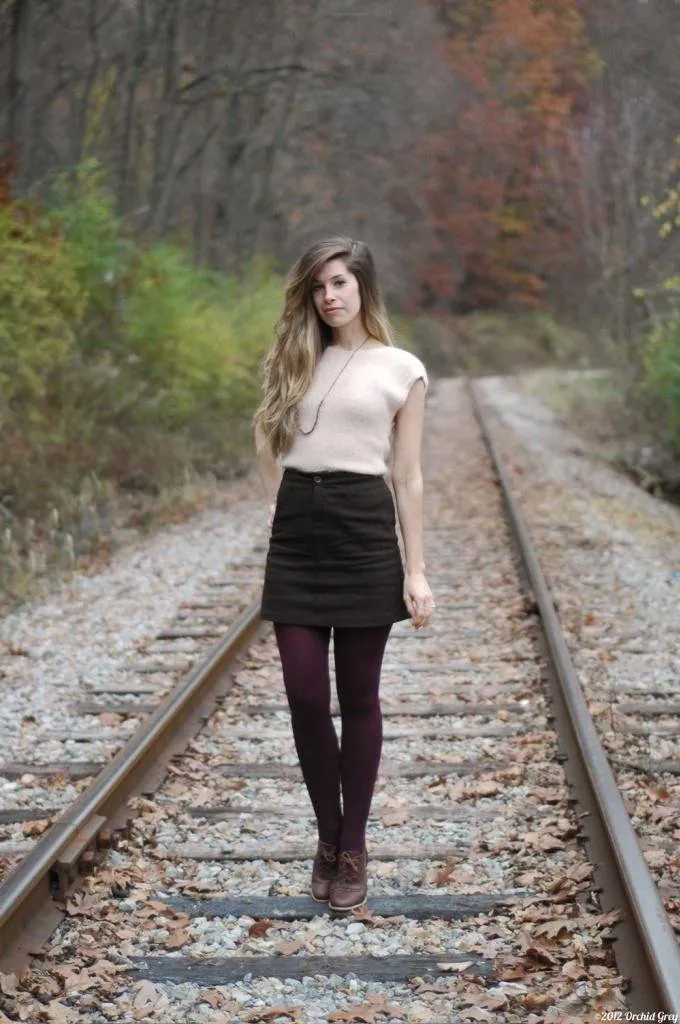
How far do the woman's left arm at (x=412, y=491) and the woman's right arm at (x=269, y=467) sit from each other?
406 mm

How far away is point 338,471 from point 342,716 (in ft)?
2.84

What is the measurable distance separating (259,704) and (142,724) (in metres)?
0.92

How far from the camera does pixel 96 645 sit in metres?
8.44

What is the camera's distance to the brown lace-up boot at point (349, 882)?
4.37 meters

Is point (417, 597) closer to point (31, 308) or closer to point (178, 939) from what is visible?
point (178, 939)

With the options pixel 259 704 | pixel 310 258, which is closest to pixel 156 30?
pixel 259 704

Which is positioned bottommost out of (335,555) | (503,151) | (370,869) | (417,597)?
(370,869)

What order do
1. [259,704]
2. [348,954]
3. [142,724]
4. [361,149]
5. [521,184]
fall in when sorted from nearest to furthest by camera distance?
[348,954]
[142,724]
[259,704]
[361,149]
[521,184]

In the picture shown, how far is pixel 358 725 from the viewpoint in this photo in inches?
174

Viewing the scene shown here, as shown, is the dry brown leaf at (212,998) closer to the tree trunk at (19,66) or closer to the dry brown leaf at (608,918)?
the dry brown leaf at (608,918)

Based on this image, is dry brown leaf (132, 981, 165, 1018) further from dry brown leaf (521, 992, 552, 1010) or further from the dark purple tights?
dry brown leaf (521, 992, 552, 1010)

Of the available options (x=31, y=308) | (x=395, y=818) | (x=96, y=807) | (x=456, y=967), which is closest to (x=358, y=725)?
(x=456, y=967)

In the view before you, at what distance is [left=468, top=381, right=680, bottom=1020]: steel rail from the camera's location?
3.52 metres

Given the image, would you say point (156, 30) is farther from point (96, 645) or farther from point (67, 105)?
point (96, 645)
